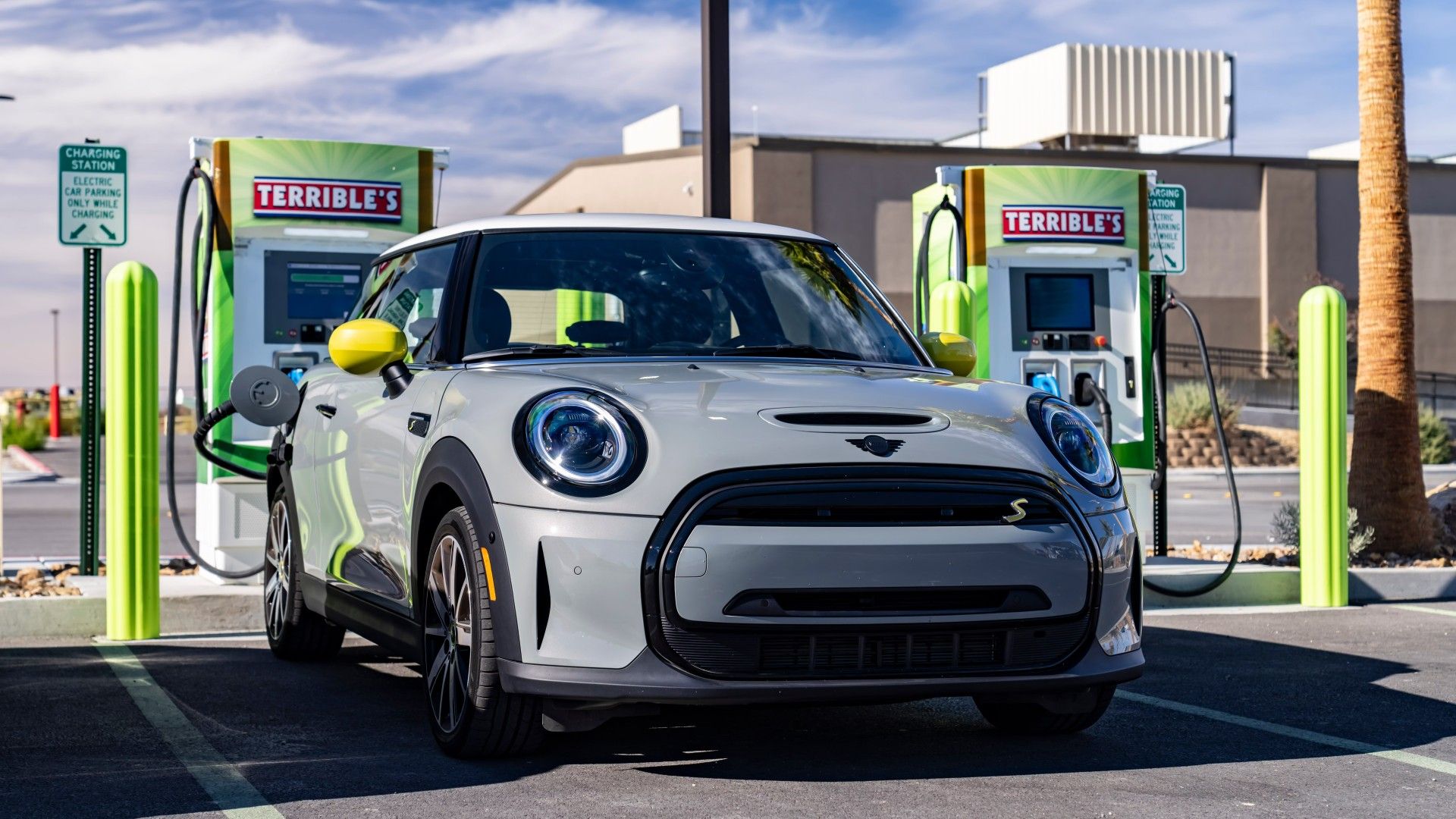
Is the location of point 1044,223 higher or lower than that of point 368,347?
higher

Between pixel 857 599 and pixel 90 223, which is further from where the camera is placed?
pixel 90 223

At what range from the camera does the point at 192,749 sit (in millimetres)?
5453

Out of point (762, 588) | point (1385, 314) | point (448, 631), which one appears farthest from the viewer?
point (1385, 314)

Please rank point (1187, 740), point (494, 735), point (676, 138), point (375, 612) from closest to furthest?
point (494, 735)
point (1187, 740)
point (375, 612)
point (676, 138)

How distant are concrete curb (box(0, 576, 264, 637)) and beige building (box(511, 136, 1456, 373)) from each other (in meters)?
27.1

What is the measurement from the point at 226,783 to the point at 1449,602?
750 cm

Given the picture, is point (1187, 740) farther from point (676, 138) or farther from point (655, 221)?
point (676, 138)

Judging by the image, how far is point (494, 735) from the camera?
→ 5.04m

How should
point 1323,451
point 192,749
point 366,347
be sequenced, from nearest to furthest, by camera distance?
point 192,749 → point 366,347 → point 1323,451

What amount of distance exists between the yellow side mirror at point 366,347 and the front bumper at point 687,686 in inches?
53.9

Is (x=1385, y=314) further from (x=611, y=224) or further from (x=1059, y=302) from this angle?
(x=611, y=224)

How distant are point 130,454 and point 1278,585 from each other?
6.10 metres

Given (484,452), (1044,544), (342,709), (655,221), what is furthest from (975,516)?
(342,709)

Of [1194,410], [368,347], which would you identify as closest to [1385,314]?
[368,347]
